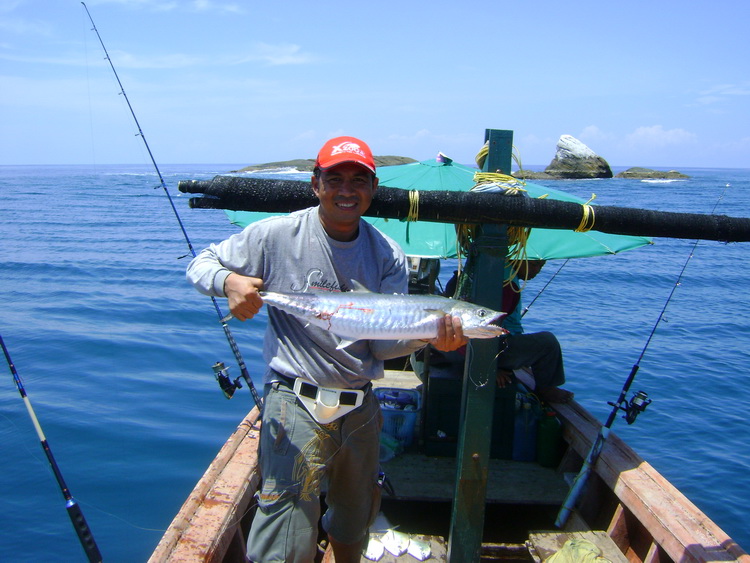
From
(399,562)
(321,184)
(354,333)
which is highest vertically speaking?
(321,184)

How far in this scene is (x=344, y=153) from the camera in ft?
9.76

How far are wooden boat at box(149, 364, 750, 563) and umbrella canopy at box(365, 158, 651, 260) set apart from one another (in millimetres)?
1590

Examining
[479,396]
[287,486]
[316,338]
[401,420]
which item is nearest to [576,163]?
[401,420]

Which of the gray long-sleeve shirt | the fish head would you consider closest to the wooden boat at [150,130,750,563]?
the gray long-sleeve shirt

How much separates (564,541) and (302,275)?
263 centimetres

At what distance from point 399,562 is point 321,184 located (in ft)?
8.47

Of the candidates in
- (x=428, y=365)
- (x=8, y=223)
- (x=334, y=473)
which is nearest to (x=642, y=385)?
(x=428, y=365)

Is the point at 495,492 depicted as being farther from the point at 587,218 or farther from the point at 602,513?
the point at 587,218

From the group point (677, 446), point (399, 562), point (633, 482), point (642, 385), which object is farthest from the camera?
point (642, 385)

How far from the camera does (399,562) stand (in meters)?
→ 4.01

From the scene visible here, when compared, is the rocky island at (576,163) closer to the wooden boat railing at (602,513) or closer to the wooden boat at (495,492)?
the wooden boat at (495,492)

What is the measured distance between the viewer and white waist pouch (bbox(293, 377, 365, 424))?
10.0ft

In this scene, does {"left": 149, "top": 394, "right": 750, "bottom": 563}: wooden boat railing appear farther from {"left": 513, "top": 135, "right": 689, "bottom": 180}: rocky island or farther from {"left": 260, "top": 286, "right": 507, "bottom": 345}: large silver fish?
{"left": 513, "top": 135, "right": 689, "bottom": 180}: rocky island

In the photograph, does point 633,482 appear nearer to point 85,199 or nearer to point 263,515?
point 263,515
